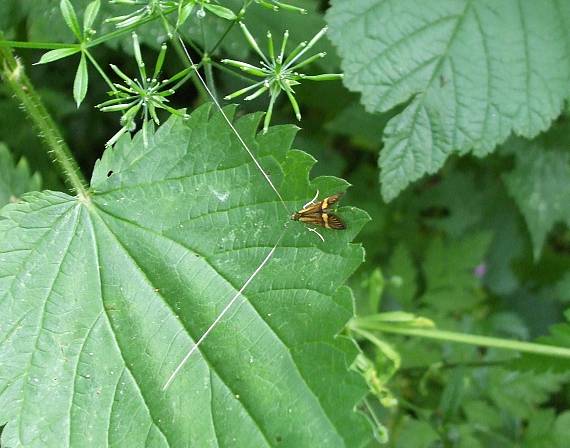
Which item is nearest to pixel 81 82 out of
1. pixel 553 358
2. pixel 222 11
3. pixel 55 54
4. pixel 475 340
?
pixel 55 54

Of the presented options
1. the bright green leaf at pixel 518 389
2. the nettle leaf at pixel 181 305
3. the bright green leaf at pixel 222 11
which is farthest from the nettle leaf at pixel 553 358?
the bright green leaf at pixel 222 11

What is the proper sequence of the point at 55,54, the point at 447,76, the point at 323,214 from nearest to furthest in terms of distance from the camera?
the point at 55,54 < the point at 323,214 < the point at 447,76

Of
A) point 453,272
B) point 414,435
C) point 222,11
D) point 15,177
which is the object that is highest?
point 222,11

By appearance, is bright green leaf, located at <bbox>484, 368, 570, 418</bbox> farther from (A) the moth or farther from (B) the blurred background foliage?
(A) the moth

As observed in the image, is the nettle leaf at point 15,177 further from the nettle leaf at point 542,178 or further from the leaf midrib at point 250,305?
the nettle leaf at point 542,178

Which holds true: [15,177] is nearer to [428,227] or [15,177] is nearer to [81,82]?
[81,82]

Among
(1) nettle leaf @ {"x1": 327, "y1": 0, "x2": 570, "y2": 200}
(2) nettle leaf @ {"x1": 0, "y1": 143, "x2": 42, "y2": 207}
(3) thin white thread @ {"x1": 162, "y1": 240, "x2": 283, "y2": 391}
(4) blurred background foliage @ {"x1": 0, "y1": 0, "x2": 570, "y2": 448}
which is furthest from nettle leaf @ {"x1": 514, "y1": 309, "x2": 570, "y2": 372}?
(2) nettle leaf @ {"x1": 0, "y1": 143, "x2": 42, "y2": 207}
